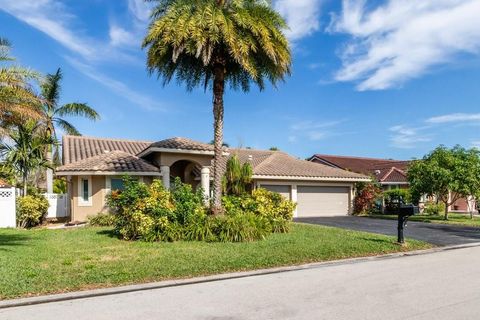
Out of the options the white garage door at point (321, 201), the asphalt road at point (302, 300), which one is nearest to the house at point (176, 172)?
the white garage door at point (321, 201)

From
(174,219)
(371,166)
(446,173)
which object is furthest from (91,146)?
(371,166)

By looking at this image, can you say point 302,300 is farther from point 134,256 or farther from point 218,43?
point 218,43

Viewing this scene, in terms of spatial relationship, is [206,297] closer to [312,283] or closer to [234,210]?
[312,283]

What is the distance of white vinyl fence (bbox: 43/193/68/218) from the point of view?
2361 cm

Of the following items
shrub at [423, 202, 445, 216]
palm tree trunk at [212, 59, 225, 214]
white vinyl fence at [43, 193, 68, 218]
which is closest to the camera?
palm tree trunk at [212, 59, 225, 214]

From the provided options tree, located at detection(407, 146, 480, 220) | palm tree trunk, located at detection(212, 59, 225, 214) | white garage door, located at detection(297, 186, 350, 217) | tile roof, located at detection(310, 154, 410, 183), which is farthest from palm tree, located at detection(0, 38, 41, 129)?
tile roof, located at detection(310, 154, 410, 183)

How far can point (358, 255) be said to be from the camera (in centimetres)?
1159

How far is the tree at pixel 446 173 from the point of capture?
2259 cm

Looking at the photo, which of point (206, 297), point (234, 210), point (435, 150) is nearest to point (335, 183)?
point (435, 150)

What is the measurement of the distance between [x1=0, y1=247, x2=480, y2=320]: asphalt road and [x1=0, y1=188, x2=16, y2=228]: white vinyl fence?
541 inches

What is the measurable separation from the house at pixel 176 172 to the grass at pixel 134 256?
5.11 metres

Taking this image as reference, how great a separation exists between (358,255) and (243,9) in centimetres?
917

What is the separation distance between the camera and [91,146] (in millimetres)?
26078

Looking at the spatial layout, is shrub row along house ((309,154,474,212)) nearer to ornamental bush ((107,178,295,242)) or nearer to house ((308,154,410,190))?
house ((308,154,410,190))
